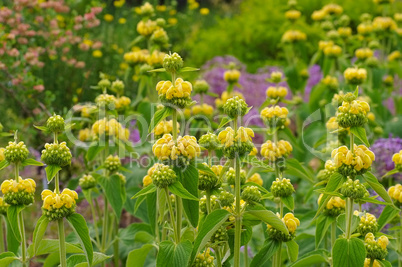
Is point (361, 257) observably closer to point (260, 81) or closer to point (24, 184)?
point (24, 184)

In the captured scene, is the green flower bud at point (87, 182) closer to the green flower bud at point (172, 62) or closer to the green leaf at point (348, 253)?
the green flower bud at point (172, 62)

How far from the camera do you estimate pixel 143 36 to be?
10.3 feet

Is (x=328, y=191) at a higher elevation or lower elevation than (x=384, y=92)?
lower

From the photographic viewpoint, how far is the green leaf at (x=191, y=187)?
1483 millimetres

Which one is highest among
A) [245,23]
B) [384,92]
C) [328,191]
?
[245,23]

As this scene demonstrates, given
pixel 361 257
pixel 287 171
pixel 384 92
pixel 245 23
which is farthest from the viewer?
pixel 245 23

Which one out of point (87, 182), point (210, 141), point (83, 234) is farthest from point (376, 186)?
point (87, 182)

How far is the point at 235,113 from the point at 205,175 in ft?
0.79

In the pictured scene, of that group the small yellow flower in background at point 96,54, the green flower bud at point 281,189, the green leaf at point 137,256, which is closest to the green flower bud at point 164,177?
the green flower bud at point 281,189

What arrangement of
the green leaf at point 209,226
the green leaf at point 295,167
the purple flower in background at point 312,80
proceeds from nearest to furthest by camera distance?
the green leaf at point 209,226 < the green leaf at point 295,167 < the purple flower in background at point 312,80

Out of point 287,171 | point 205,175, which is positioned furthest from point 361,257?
point 287,171

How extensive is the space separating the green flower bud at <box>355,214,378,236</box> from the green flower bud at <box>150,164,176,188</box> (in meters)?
0.69

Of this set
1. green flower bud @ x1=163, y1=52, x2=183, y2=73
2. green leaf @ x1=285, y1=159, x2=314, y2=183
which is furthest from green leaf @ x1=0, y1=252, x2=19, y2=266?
green leaf @ x1=285, y1=159, x2=314, y2=183

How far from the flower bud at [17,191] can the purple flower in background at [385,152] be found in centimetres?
193
